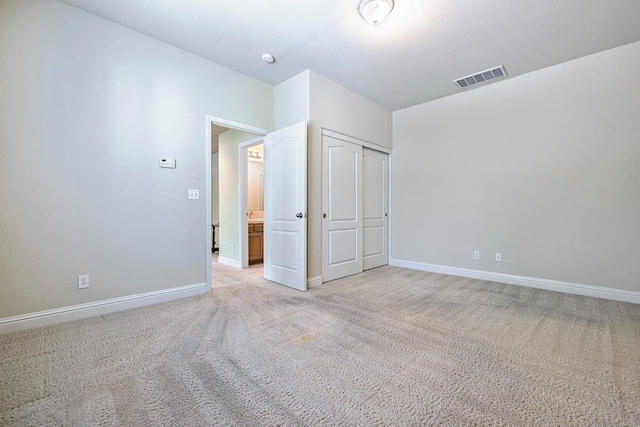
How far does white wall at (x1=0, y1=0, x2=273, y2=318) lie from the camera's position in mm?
2174

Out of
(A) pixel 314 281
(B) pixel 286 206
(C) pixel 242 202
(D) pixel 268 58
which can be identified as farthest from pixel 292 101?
(A) pixel 314 281

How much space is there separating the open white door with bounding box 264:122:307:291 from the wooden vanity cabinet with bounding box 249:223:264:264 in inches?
47.7

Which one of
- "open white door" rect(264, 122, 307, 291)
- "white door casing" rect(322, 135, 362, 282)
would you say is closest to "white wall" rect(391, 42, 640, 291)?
"white door casing" rect(322, 135, 362, 282)

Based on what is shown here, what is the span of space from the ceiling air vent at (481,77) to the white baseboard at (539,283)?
2.71 m

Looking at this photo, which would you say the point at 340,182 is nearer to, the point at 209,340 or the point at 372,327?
the point at 372,327

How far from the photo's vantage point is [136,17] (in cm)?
253

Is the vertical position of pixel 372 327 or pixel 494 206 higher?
pixel 494 206

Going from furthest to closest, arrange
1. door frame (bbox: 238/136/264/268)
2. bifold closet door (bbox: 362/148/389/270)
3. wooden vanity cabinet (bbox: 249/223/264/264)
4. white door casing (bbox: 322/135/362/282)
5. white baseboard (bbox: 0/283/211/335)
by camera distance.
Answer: wooden vanity cabinet (bbox: 249/223/264/264) → door frame (bbox: 238/136/264/268) → bifold closet door (bbox: 362/148/389/270) → white door casing (bbox: 322/135/362/282) → white baseboard (bbox: 0/283/211/335)

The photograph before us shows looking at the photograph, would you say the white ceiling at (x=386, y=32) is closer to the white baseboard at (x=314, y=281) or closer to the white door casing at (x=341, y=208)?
the white door casing at (x=341, y=208)

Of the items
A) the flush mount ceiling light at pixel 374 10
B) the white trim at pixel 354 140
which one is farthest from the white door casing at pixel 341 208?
the flush mount ceiling light at pixel 374 10

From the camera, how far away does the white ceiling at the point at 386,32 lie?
2377mm

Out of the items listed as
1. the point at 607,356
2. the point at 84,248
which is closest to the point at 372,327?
the point at 607,356

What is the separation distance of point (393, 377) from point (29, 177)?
3182 mm

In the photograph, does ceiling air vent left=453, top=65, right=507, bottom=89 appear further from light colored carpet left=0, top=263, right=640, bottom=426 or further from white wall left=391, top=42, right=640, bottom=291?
light colored carpet left=0, top=263, right=640, bottom=426
